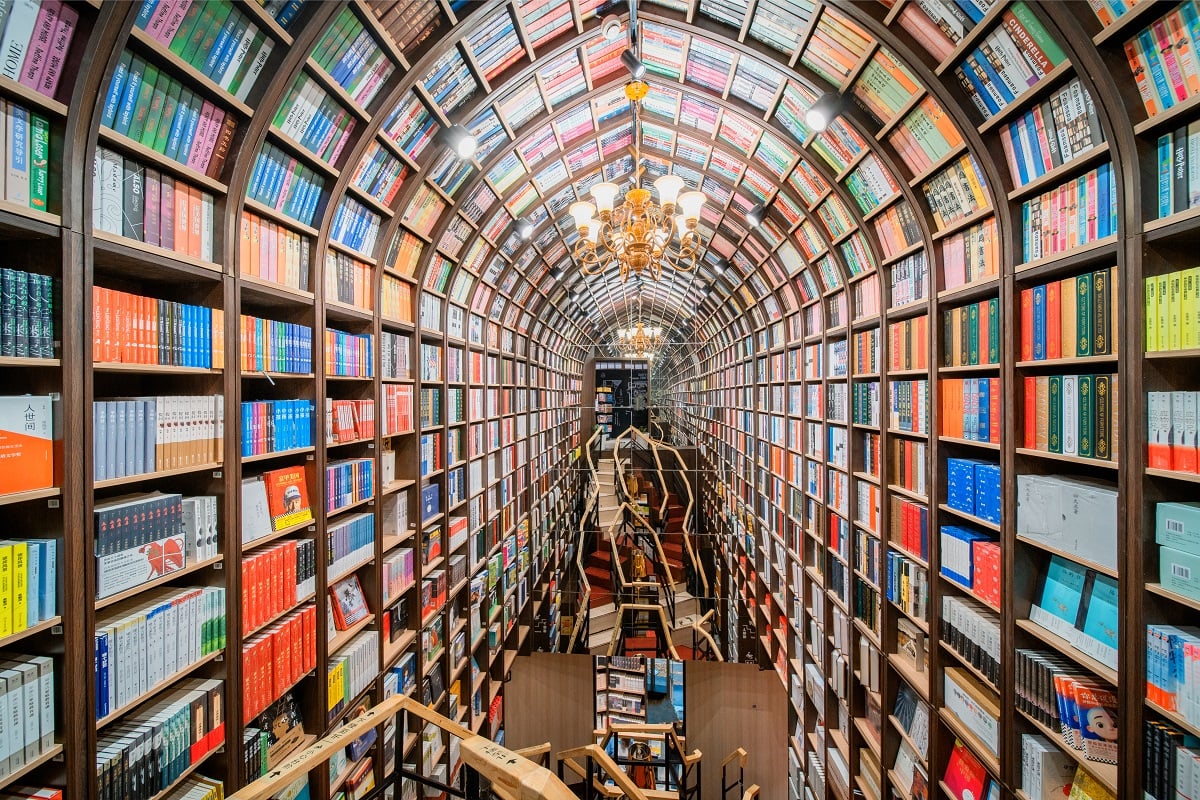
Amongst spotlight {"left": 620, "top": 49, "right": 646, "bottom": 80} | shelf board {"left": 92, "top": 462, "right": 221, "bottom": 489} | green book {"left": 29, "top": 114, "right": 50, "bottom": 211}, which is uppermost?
spotlight {"left": 620, "top": 49, "right": 646, "bottom": 80}

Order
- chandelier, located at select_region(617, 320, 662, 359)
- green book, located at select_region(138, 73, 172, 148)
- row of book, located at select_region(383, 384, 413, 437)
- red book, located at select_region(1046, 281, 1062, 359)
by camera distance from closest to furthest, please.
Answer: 1. green book, located at select_region(138, 73, 172, 148)
2. red book, located at select_region(1046, 281, 1062, 359)
3. row of book, located at select_region(383, 384, 413, 437)
4. chandelier, located at select_region(617, 320, 662, 359)

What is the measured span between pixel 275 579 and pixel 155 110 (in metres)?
1.77

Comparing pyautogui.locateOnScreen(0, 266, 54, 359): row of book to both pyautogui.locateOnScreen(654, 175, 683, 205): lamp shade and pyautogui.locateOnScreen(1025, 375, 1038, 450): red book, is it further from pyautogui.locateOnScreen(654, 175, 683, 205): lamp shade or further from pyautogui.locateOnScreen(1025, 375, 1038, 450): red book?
pyautogui.locateOnScreen(1025, 375, 1038, 450): red book

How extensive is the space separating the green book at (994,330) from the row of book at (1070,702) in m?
1.19

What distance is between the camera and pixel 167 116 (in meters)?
1.73

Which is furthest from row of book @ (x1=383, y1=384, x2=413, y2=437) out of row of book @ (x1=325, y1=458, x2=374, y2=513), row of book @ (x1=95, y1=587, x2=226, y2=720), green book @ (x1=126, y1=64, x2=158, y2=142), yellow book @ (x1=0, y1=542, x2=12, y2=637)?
yellow book @ (x1=0, y1=542, x2=12, y2=637)

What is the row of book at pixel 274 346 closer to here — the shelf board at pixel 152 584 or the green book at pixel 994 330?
the shelf board at pixel 152 584

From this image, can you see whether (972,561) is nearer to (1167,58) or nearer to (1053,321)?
(1053,321)

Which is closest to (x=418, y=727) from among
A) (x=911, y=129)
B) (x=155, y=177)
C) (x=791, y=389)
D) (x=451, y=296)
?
(x=451, y=296)

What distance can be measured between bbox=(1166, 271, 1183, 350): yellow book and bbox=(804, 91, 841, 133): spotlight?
153 centimetres

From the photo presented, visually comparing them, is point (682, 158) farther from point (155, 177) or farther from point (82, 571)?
point (82, 571)

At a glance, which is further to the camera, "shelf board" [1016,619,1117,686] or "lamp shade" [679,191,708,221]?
"lamp shade" [679,191,708,221]

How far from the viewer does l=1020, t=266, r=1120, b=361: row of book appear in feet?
5.65

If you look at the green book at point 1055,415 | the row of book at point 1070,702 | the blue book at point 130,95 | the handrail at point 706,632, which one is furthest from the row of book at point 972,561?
the handrail at point 706,632
